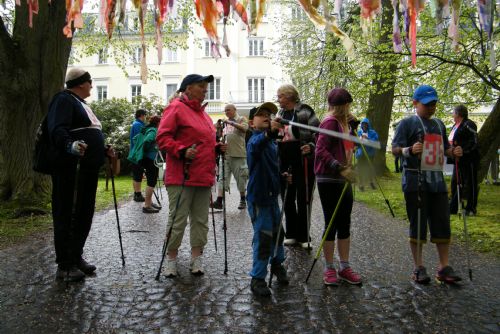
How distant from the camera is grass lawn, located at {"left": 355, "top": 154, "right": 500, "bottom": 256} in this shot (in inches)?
274

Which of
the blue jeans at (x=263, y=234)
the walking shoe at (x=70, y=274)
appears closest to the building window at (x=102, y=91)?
the walking shoe at (x=70, y=274)

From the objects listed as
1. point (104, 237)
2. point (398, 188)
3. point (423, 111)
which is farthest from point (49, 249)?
point (398, 188)

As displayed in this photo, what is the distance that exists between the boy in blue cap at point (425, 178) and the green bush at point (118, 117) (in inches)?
775

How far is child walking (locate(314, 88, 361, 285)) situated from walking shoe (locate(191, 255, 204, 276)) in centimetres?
136

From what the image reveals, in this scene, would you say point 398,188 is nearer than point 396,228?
No

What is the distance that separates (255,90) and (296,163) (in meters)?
37.9

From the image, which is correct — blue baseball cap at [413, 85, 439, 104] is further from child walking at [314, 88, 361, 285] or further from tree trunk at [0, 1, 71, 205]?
tree trunk at [0, 1, 71, 205]

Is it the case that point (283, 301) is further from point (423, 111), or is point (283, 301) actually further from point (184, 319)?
point (423, 111)

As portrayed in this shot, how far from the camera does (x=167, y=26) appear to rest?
20.6 metres

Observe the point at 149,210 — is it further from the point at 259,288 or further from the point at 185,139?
the point at 259,288

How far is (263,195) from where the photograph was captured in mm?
4566

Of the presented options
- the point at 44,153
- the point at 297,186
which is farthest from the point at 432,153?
the point at 44,153

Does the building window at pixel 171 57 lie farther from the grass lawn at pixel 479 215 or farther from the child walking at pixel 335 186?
the child walking at pixel 335 186

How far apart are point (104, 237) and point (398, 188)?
1056cm
